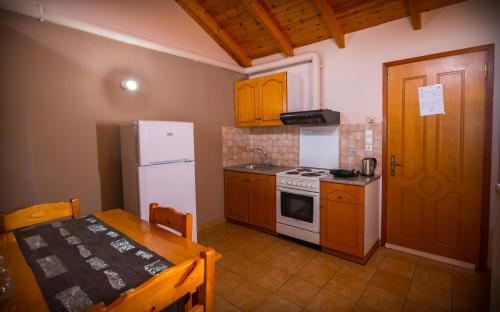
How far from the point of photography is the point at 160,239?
125 cm

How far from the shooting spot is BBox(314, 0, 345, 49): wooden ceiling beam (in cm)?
256

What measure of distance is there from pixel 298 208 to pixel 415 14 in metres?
2.26

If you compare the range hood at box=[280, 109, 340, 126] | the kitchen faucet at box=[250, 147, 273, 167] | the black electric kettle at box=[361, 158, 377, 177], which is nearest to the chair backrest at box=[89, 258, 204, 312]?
the range hood at box=[280, 109, 340, 126]

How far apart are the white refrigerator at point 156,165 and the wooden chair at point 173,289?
5.35 feet

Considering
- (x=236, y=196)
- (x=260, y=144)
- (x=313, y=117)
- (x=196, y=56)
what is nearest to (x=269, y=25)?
(x=196, y=56)

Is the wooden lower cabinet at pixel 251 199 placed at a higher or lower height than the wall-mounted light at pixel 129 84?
lower

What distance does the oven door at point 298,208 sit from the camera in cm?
275

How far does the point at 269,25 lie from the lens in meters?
2.99

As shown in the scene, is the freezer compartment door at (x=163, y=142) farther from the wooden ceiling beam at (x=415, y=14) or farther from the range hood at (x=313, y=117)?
the wooden ceiling beam at (x=415, y=14)

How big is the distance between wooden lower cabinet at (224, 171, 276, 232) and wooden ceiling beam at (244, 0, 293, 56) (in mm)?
1721

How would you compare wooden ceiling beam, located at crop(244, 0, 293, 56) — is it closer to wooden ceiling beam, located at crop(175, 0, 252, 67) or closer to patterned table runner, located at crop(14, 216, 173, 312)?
wooden ceiling beam, located at crop(175, 0, 252, 67)

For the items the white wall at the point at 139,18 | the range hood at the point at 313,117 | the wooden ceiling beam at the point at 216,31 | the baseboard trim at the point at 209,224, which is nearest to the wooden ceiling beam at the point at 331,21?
the range hood at the point at 313,117

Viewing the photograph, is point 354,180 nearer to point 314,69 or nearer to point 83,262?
point 314,69

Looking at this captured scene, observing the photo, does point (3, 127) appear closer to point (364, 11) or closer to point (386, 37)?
point (364, 11)
